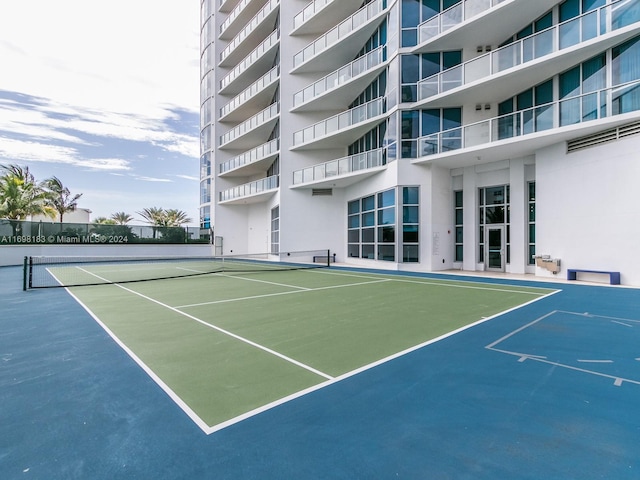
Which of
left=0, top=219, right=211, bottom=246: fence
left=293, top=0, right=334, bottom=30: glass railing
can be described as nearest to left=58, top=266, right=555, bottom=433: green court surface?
left=0, top=219, right=211, bottom=246: fence

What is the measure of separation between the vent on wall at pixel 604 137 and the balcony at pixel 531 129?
277 mm

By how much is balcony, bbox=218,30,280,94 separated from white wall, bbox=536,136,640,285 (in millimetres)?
26281

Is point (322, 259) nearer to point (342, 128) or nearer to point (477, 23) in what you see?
point (342, 128)

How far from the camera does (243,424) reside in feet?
11.4

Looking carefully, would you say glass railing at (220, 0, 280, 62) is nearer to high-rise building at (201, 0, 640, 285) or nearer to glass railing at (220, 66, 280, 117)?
high-rise building at (201, 0, 640, 285)

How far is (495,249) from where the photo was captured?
807 inches

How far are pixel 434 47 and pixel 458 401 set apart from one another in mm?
21777

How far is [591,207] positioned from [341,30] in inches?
827

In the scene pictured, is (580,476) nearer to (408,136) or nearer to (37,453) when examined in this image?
(37,453)

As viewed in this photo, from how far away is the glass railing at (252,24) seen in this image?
109ft

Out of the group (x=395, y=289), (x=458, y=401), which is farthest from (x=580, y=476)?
(x=395, y=289)

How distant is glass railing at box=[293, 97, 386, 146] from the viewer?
2336cm

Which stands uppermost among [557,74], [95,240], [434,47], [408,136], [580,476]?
[434,47]

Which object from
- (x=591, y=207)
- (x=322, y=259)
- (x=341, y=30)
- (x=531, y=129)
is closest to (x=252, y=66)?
(x=341, y=30)
